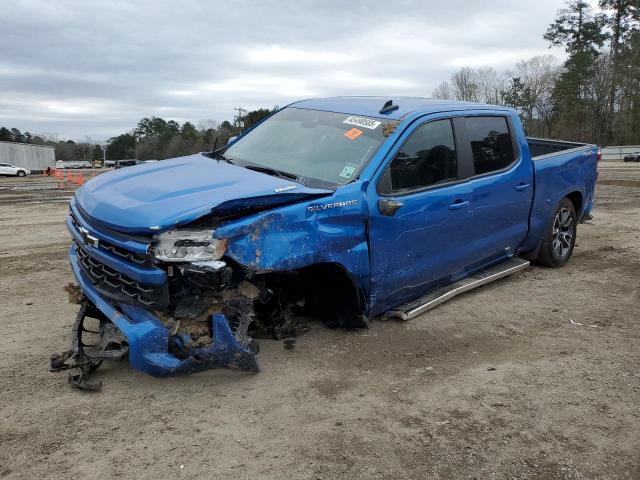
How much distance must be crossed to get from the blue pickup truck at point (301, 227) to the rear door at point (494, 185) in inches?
0.7

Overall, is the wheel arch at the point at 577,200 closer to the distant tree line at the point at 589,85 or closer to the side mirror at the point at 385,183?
the side mirror at the point at 385,183

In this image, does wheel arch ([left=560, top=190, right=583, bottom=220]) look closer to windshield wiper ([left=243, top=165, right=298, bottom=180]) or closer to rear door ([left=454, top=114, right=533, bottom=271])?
rear door ([left=454, top=114, right=533, bottom=271])

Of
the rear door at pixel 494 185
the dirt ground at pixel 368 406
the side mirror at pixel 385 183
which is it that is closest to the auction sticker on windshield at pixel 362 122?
the side mirror at pixel 385 183

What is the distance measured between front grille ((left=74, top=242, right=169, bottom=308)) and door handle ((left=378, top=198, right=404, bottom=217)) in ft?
5.35

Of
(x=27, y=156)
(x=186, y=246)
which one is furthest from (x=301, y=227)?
(x=27, y=156)

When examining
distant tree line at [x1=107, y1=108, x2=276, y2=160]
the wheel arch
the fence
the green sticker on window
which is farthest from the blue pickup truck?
distant tree line at [x1=107, y1=108, x2=276, y2=160]

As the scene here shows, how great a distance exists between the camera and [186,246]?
3086 mm

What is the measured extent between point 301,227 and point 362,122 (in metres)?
1.39

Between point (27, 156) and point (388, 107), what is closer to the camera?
point (388, 107)

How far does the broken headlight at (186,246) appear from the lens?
121 inches

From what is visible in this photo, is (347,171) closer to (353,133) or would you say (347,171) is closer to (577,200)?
(353,133)

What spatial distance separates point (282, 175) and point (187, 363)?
61.7 inches

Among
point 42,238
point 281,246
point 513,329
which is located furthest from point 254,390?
point 42,238

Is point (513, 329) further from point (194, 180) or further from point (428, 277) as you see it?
point (194, 180)
